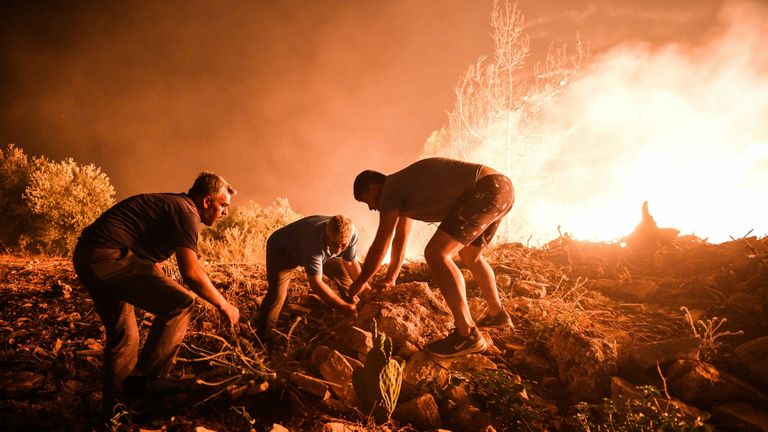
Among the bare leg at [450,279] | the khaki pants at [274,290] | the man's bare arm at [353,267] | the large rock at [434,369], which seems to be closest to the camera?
the large rock at [434,369]

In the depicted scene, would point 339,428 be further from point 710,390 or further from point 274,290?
point 710,390

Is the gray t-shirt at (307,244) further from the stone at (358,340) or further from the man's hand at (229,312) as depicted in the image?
the man's hand at (229,312)

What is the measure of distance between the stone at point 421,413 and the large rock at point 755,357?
7.80ft

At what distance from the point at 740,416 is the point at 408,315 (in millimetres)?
2236

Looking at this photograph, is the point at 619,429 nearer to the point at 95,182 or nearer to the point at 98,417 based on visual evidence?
the point at 98,417

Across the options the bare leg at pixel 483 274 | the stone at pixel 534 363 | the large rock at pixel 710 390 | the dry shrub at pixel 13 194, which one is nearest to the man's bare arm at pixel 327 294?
the bare leg at pixel 483 274

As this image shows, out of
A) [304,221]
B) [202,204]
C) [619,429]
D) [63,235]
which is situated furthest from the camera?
[63,235]

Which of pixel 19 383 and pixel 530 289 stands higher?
pixel 530 289

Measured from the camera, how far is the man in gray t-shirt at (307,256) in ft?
10.1

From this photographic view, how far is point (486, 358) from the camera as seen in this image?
2.64 meters

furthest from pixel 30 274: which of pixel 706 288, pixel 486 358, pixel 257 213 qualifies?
pixel 257 213

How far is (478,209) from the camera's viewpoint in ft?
8.53

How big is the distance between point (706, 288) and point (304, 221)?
14.8ft

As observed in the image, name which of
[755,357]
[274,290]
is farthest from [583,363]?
[274,290]
